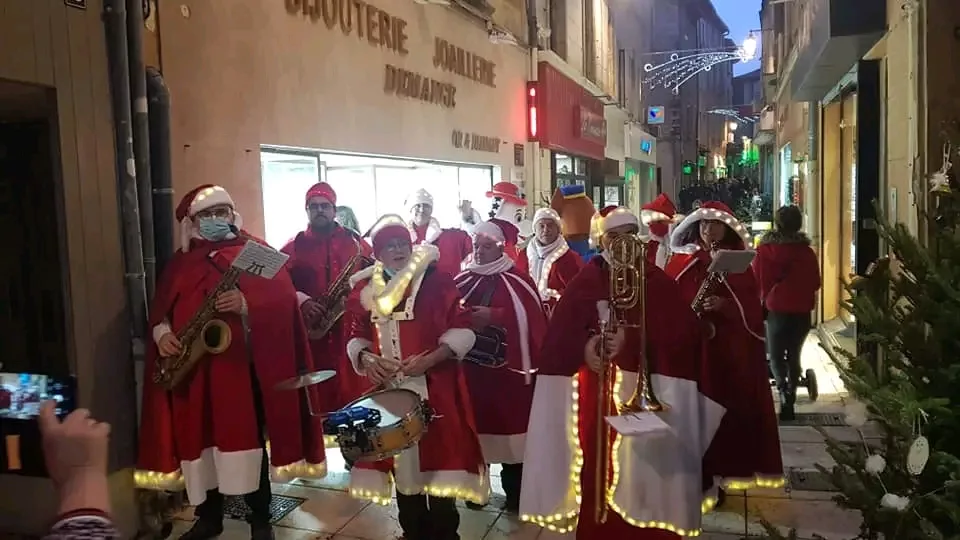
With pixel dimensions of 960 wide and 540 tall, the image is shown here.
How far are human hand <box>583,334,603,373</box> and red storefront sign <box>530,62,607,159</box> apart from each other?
11024mm

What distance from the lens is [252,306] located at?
15.1 ft

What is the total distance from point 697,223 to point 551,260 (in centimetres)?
Result: 147

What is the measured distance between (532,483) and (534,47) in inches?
461

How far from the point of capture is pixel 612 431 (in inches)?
152

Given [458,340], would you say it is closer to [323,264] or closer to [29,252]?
[323,264]

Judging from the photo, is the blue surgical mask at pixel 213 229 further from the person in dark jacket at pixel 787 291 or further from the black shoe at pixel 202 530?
the person in dark jacket at pixel 787 291

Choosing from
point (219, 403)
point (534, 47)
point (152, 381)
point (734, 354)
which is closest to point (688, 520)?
point (734, 354)

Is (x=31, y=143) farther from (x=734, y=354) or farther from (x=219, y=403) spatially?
(x=734, y=354)

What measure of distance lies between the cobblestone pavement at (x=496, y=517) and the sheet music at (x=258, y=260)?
1.84 metres

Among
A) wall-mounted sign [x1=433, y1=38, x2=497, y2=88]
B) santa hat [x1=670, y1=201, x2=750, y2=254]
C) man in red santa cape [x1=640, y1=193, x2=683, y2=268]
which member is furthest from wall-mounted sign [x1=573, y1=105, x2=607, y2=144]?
santa hat [x1=670, y1=201, x2=750, y2=254]

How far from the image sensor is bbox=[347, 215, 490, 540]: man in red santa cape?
13.8 ft

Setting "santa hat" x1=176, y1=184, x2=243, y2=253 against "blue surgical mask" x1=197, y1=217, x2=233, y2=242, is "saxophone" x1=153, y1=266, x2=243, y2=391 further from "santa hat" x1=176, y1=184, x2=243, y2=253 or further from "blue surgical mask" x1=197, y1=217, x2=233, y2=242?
"santa hat" x1=176, y1=184, x2=243, y2=253

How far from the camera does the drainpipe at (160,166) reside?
205 inches

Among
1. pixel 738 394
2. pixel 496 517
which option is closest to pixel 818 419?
pixel 738 394
